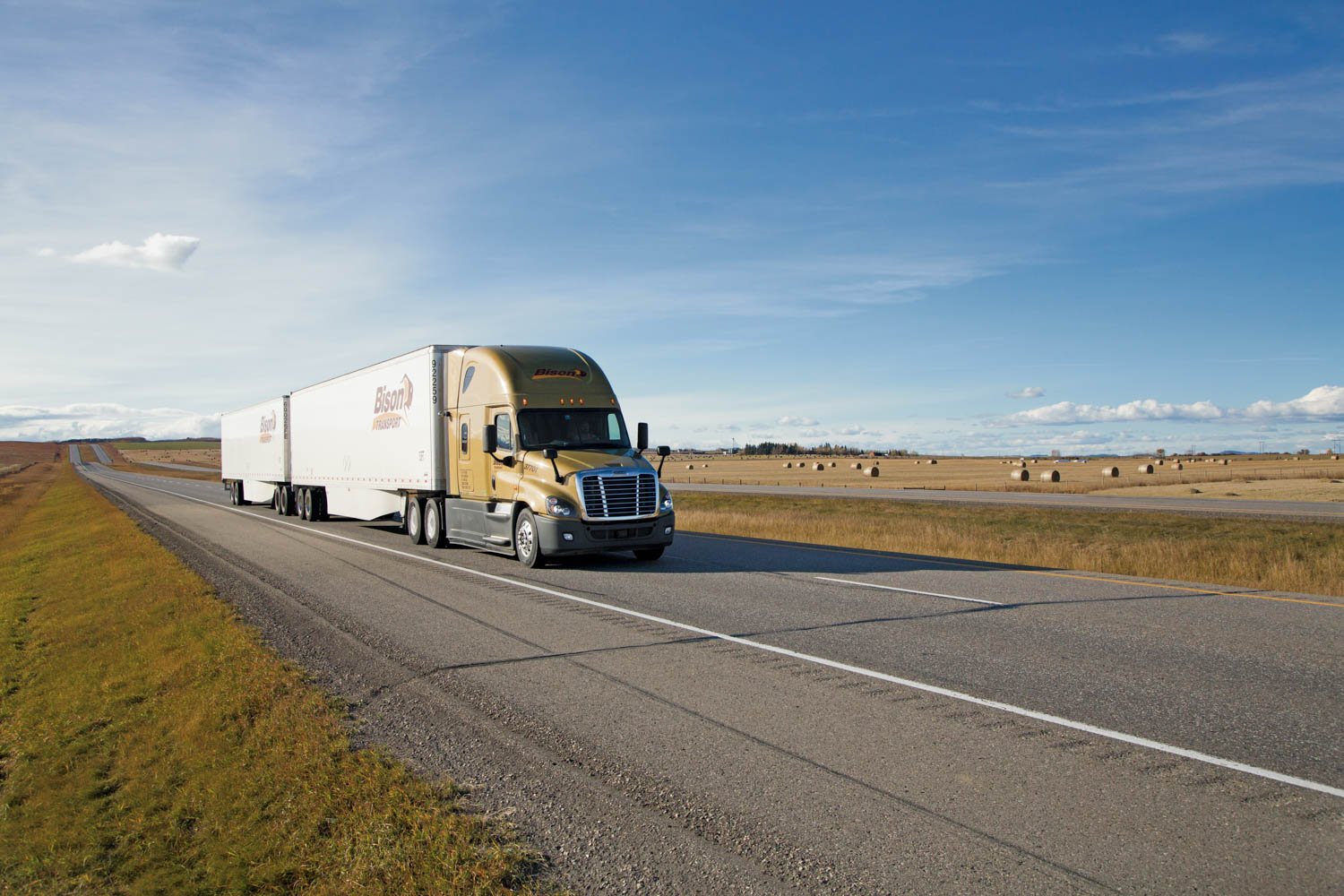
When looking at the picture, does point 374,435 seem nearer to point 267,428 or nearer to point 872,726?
point 267,428

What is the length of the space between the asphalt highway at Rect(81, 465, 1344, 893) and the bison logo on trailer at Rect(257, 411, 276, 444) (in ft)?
68.4

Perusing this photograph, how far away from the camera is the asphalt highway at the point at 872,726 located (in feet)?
13.4

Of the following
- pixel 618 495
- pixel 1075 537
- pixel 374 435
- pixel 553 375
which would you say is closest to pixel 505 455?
pixel 553 375

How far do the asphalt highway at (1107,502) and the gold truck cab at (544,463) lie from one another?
75.6ft

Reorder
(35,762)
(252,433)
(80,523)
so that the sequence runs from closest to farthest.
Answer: (35,762) < (80,523) < (252,433)

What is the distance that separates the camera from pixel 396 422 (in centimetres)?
2022

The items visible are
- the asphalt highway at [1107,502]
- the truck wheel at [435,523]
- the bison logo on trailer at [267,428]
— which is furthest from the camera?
the bison logo on trailer at [267,428]

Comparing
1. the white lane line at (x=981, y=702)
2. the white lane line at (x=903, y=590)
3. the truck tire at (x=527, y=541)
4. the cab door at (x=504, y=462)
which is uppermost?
the cab door at (x=504, y=462)

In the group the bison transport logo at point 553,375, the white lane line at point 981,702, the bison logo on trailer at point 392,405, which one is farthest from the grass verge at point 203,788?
the bison logo on trailer at point 392,405

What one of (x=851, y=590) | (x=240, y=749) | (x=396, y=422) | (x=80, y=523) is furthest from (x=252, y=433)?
(x=240, y=749)

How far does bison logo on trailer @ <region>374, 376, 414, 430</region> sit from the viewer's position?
776 inches

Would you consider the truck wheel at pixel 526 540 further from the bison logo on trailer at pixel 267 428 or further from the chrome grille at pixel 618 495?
the bison logo on trailer at pixel 267 428

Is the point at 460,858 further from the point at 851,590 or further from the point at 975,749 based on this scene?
the point at 851,590

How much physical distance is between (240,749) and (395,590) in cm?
664
